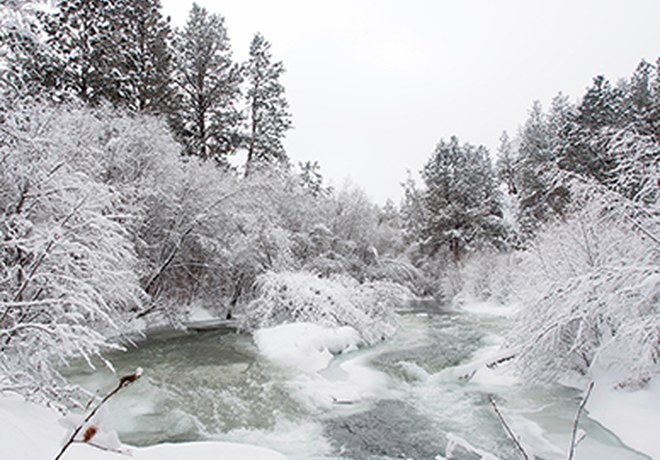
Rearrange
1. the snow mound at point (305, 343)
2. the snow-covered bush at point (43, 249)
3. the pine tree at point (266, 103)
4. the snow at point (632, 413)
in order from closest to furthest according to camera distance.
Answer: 1. the snow-covered bush at point (43, 249)
2. the snow at point (632, 413)
3. the snow mound at point (305, 343)
4. the pine tree at point (266, 103)

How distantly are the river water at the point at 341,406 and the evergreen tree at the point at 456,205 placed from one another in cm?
1921

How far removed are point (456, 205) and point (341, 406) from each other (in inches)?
936

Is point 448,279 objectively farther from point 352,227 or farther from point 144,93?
point 144,93

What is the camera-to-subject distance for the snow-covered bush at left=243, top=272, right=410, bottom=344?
10.6 m

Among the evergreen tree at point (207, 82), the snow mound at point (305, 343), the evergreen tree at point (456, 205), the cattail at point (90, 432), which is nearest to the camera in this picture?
the cattail at point (90, 432)

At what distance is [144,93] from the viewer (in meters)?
16.1

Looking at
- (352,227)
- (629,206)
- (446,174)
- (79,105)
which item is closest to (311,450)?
(629,206)

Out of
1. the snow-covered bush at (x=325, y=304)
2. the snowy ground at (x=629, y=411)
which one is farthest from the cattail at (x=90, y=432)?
the snow-covered bush at (x=325, y=304)

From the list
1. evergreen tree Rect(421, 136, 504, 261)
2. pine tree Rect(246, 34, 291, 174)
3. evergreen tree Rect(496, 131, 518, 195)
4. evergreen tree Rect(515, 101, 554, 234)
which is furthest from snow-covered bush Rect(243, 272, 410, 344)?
evergreen tree Rect(496, 131, 518, 195)

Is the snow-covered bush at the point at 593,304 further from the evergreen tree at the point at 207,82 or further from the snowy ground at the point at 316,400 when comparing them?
the evergreen tree at the point at 207,82

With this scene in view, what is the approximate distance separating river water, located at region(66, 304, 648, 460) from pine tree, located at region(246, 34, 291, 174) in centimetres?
1416

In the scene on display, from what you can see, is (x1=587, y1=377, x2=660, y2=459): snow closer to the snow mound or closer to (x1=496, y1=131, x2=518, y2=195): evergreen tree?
the snow mound

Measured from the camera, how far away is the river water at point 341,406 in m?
4.67

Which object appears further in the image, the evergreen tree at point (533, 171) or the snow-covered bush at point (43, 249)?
the evergreen tree at point (533, 171)
